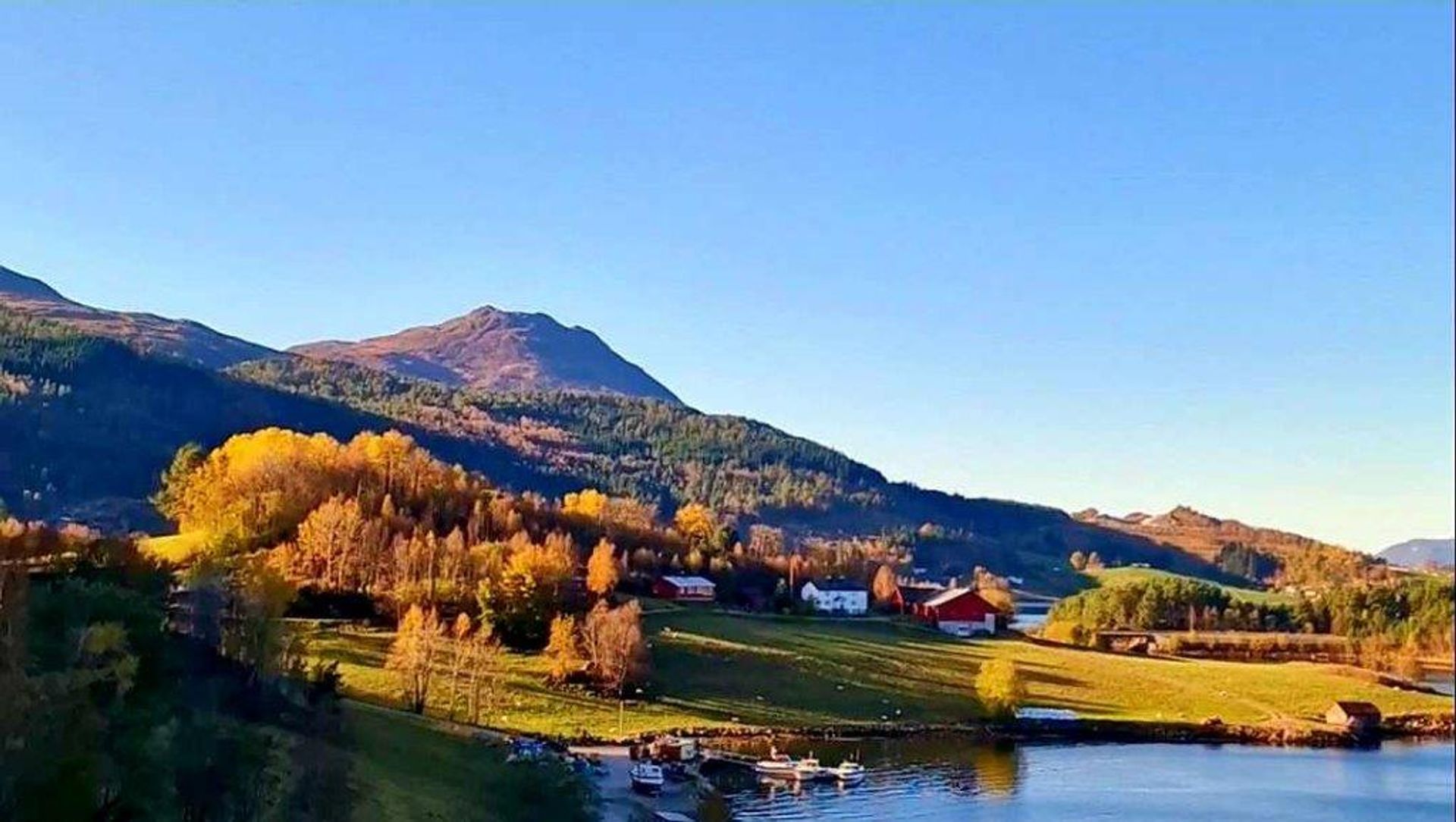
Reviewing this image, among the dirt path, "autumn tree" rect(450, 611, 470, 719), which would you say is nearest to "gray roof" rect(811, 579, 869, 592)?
"autumn tree" rect(450, 611, 470, 719)

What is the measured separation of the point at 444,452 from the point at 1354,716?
11897cm

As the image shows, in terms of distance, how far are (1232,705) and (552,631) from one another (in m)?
A: 24.3

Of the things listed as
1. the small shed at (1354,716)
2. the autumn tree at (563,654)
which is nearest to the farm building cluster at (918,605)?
the autumn tree at (563,654)

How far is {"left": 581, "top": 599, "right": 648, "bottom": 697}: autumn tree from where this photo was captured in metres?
41.6

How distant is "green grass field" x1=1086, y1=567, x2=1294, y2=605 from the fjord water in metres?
39.0

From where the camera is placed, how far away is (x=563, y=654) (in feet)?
138

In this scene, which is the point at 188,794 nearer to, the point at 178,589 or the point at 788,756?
the point at 178,589

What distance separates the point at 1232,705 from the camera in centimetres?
4528

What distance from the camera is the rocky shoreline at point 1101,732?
3844 cm

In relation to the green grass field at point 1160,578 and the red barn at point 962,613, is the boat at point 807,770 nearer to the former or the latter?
the red barn at point 962,613

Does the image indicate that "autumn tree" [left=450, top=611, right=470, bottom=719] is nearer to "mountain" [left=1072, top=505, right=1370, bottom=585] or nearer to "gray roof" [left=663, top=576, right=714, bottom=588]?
"gray roof" [left=663, top=576, right=714, bottom=588]

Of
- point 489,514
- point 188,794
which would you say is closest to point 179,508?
point 489,514

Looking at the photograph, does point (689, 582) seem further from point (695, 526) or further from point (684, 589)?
point (695, 526)

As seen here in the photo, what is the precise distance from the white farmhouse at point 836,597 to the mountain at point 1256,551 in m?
23.2
